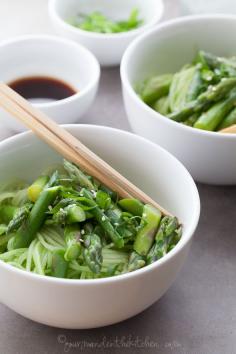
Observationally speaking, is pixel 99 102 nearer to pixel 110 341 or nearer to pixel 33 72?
pixel 33 72

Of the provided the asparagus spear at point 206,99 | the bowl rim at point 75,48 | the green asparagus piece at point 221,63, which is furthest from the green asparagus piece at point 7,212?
the green asparagus piece at point 221,63

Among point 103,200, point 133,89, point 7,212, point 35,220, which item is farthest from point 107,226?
point 133,89

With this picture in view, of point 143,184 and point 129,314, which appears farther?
point 143,184

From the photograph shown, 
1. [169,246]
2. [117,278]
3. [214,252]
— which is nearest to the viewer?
[117,278]

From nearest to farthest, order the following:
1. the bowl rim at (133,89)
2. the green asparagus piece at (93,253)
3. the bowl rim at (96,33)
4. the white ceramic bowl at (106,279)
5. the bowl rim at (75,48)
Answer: the white ceramic bowl at (106,279), the green asparagus piece at (93,253), the bowl rim at (133,89), the bowl rim at (75,48), the bowl rim at (96,33)

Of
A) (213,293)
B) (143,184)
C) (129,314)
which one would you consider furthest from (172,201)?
(129,314)

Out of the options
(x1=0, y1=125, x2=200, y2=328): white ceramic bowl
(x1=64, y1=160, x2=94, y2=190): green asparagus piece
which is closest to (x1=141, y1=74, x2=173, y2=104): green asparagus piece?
(x1=0, y1=125, x2=200, y2=328): white ceramic bowl

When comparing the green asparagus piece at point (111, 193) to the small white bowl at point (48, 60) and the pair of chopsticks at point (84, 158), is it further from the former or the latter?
the small white bowl at point (48, 60)
